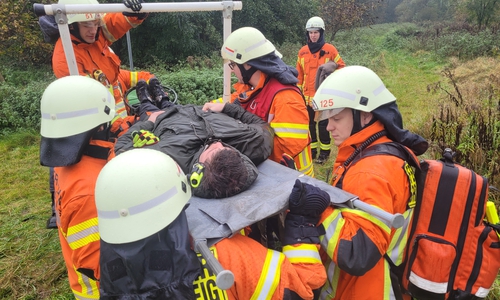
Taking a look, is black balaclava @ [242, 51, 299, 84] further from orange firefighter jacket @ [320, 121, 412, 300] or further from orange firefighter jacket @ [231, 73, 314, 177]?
orange firefighter jacket @ [320, 121, 412, 300]

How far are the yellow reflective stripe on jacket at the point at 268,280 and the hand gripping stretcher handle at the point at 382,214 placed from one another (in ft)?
1.63

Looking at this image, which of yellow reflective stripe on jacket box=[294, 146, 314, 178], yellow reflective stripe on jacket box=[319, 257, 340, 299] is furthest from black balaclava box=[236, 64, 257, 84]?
yellow reflective stripe on jacket box=[319, 257, 340, 299]

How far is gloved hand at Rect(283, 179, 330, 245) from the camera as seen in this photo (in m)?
1.76

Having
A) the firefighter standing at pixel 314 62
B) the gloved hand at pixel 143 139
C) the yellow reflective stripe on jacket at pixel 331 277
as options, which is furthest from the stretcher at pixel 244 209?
the firefighter standing at pixel 314 62

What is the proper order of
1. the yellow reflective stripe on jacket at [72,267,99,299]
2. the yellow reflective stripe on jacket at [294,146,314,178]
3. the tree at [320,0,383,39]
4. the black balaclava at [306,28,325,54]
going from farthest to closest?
the tree at [320,0,383,39]
the black balaclava at [306,28,325,54]
the yellow reflective stripe on jacket at [294,146,314,178]
the yellow reflective stripe on jacket at [72,267,99,299]

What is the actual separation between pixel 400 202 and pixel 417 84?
1188cm

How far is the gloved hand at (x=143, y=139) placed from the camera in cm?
229

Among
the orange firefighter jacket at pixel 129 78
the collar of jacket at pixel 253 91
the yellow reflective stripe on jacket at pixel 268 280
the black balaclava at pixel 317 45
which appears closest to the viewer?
the yellow reflective stripe on jacket at pixel 268 280

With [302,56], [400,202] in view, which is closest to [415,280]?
[400,202]

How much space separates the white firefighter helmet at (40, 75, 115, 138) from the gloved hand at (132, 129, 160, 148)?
0.22 m

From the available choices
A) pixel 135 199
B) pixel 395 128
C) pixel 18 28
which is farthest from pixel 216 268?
pixel 18 28

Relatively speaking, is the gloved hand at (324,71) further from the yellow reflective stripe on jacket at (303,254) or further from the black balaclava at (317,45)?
the yellow reflective stripe on jacket at (303,254)

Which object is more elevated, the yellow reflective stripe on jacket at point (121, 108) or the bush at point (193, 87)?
the yellow reflective stripe on jacket at point (121, 108)

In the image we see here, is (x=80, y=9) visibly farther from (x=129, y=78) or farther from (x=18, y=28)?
(x=18, y=28)
